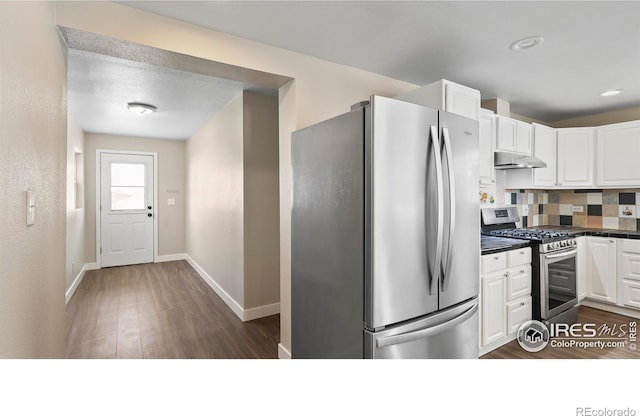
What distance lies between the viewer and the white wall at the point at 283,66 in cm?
164

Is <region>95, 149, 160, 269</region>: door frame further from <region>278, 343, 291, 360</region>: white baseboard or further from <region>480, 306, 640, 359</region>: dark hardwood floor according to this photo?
<region>480, 306, 640, 359</region>: dark hardwood floor

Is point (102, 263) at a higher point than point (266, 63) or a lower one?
lower

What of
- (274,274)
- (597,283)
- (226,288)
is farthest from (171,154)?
(597,283)

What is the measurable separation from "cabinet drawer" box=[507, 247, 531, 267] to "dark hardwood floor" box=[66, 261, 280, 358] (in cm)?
208

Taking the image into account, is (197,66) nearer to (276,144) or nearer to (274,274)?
(276,144)

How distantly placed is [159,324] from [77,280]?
2333 millimetres

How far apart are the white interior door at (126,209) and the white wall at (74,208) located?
0.35 metres

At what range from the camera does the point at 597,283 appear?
132 inches

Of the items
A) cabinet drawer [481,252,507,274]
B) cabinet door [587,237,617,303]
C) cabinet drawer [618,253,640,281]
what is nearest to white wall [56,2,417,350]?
cabinet drawer [481,252,507,274]

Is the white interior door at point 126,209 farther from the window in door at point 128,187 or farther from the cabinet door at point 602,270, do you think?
the cabinet door at point 602,270

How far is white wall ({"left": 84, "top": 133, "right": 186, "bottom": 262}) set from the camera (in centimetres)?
530

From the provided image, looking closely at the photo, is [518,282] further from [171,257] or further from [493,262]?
[171,257]

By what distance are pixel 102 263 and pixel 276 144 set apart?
167 inches
